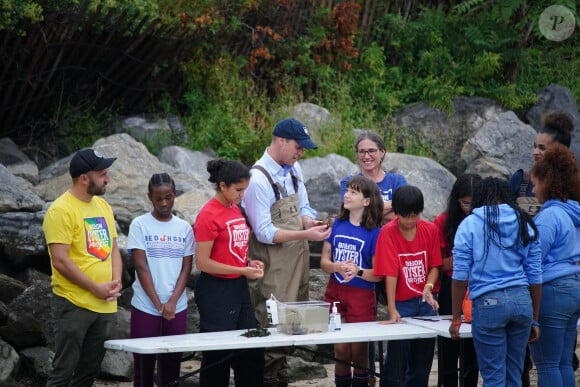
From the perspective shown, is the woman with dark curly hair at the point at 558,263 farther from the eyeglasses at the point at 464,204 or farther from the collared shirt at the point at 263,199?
the collared shirt at the point at 263,199

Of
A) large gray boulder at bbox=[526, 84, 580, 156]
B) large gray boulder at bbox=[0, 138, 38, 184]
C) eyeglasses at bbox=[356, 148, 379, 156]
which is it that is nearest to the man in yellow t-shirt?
eyeglasses at bbox=[356, 148, 379, 156]

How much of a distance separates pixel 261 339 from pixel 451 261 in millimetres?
1697

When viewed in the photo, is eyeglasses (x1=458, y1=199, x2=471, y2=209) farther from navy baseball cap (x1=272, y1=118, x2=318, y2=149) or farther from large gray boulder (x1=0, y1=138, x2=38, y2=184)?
large gray boulder (x1=0, y1=138, x2=38, y2=184)

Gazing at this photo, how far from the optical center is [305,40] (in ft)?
42.0

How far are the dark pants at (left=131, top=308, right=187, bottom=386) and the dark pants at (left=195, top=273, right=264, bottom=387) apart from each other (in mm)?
210

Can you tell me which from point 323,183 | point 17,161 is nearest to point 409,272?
point 323,183

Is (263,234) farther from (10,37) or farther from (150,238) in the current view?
(10,37)

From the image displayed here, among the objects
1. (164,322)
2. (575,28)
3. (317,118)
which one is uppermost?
(575,28)

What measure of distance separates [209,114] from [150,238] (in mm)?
5956

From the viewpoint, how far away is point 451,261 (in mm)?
6492

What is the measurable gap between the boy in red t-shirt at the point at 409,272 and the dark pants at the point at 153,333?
139 centimetres

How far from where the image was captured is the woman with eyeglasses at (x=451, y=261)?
638 centimetres

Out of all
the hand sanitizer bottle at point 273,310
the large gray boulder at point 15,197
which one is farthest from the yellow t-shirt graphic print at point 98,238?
the large gray boulder at point 15,197

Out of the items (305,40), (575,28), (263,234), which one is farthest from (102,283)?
(575,28)
